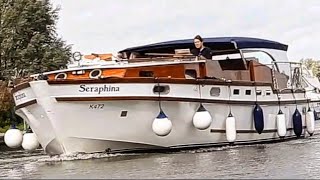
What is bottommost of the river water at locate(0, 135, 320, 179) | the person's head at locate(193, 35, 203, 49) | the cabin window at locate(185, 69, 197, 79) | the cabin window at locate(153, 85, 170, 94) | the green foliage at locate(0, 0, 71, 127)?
the river water at locate(0, 135, 320, 179)

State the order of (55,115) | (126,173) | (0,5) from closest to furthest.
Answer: (126,173)
(55,115)
(0,5)

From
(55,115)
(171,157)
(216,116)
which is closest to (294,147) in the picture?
(216,116)

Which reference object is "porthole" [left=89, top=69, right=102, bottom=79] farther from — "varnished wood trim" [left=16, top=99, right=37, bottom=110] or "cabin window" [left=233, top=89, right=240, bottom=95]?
"cabin window" [left=233, top=89, right=240, bottom=95]

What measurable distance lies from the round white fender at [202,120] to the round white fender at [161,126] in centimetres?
105

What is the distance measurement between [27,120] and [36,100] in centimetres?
140

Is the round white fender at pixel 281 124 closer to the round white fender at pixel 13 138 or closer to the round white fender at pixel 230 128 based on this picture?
the round white fender at pixel 230 128

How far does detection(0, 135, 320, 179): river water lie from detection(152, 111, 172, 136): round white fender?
1.89 ft

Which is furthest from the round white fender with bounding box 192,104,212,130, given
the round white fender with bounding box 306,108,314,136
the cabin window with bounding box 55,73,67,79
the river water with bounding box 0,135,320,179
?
the round white fender with bounding box 306,108,314,136

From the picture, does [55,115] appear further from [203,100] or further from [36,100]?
[203,100]

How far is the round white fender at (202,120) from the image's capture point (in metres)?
16.8

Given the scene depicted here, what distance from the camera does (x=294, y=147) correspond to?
59.3ft

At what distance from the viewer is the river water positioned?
479 inches

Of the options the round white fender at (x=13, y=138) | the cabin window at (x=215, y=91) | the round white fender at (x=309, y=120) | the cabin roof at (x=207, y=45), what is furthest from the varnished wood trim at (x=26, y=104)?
the round white fender at (x=309, y=120)

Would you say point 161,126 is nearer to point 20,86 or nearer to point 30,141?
point 20,86
